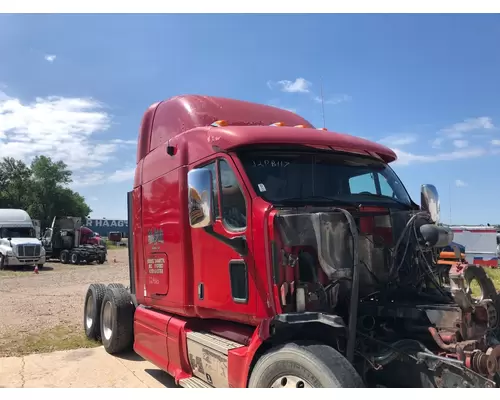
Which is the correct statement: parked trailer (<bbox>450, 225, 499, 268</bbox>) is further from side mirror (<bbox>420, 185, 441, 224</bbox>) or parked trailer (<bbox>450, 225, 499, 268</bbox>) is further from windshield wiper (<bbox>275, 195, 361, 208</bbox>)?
windshield wiper (<bbox>275, 195, 361, 208</bbox>)

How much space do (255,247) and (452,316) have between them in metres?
1.67

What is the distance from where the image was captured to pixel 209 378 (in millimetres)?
4734

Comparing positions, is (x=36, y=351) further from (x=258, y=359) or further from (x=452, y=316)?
(x=452, y=316)

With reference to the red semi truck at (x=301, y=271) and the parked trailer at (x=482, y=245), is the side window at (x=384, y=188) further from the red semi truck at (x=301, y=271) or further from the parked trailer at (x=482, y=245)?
the parked trailer at (x=482, y=245)

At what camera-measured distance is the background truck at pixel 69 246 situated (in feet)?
97.5

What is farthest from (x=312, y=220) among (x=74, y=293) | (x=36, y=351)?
(x=74, y=293)

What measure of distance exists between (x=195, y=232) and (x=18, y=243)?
2333 cm

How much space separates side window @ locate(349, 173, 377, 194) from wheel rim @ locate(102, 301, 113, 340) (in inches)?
177

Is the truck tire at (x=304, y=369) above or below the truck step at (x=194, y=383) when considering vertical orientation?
above

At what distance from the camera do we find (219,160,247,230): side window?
4367mm

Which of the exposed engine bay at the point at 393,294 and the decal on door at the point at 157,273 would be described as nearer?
the exposed engine bay at the point at 393,294

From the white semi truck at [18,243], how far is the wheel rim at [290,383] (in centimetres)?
2470

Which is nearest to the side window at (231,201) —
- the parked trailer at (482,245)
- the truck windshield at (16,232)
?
the parked trailer at (482,245)

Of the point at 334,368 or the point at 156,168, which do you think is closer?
the point at 334,368
